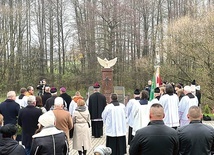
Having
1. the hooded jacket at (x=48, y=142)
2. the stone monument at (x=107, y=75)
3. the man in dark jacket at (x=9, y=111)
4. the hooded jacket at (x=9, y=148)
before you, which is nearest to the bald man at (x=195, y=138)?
the hooded jacket at (x=48, y=142)

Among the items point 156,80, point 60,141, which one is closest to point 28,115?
point 60,141

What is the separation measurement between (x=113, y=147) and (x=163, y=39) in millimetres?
22685

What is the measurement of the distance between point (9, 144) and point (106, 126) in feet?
15.8

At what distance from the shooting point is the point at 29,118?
24.7 feet

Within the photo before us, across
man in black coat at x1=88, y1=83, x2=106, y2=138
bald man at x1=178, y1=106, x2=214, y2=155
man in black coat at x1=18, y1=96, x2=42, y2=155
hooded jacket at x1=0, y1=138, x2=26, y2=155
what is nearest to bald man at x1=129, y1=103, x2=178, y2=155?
bald man at x1=178, y1=106, x2=214, y2=155

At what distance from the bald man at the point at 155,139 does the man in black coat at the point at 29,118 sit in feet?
11.6

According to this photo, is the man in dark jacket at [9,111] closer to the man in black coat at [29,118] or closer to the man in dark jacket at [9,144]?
the man in black coat at [29,118]

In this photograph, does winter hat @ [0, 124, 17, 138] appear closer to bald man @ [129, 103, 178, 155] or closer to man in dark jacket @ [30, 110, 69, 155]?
man in dark jacket @ [30, 110, 69, 155]

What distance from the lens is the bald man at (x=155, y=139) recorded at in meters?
4.46

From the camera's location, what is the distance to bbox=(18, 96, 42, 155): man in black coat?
752 cm

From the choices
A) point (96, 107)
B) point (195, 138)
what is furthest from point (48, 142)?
point (96, 107)

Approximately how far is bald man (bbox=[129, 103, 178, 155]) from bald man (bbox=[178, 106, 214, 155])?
1.67ft

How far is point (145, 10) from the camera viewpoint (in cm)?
3684

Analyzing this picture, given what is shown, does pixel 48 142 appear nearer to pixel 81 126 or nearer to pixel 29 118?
pixel 29 118
